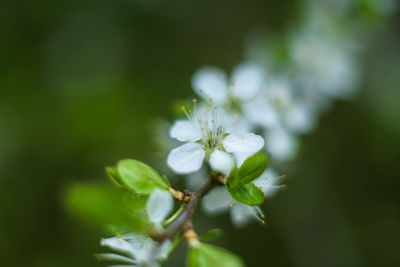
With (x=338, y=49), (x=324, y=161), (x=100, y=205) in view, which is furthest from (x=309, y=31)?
(x=100, y=205)

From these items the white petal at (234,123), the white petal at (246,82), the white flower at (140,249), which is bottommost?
the white flower at (140,249)

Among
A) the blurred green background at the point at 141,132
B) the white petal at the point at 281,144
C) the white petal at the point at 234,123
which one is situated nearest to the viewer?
the white petal at the point at 234,123

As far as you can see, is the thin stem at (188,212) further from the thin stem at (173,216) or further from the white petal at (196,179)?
the white petal at (196,179)

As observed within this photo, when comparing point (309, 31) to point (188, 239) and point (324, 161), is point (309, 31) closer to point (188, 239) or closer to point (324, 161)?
point (324, 161)

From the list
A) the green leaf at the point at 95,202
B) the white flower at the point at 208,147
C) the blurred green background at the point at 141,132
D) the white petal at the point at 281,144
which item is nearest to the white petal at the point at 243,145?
the white flower at the point at 208,147

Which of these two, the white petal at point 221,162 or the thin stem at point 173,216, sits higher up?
the white petal at point 221,162

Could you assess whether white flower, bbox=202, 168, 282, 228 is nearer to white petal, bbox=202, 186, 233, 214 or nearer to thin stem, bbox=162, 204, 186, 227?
white petal, bbox=202, 186, 233, 214

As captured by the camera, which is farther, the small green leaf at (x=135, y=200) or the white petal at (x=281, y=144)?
the white petal at (x=281, y=144)
